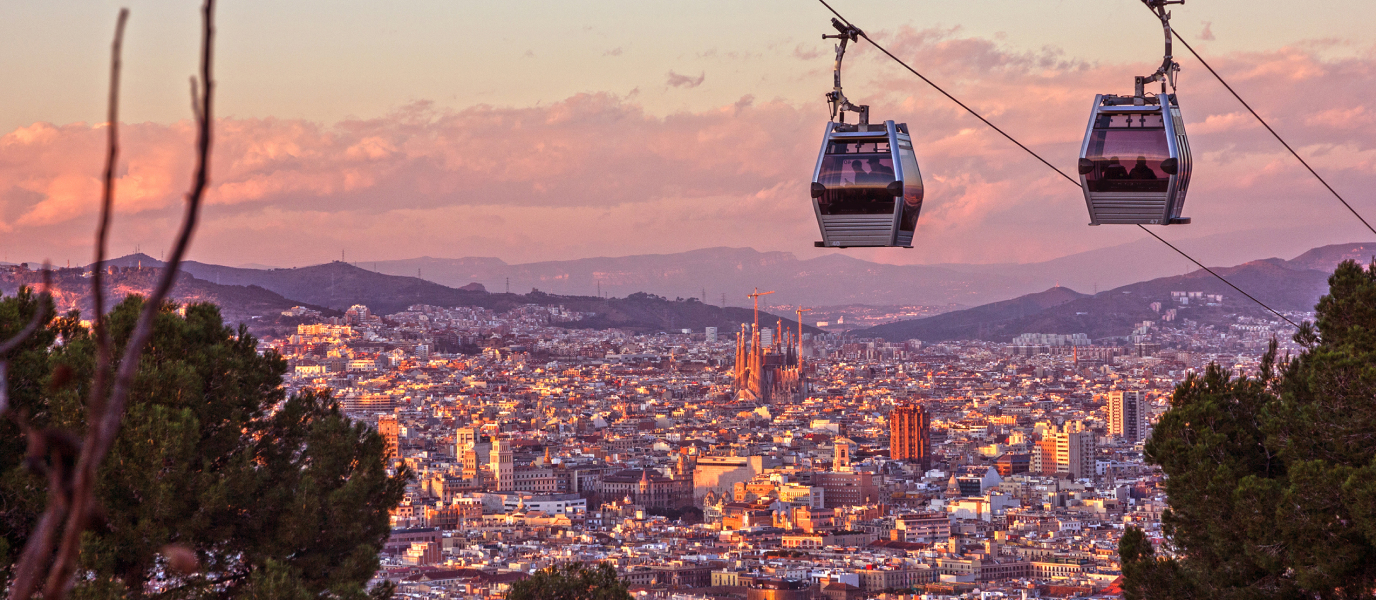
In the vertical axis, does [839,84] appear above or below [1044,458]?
above

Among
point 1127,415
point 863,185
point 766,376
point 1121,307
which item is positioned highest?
point 1121,307

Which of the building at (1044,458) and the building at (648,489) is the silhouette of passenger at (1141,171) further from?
the building at (1044,458)

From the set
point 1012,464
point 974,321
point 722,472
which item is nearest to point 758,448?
point 722,472

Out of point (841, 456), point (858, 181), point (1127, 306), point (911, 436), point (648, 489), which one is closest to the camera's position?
point (858, 181)

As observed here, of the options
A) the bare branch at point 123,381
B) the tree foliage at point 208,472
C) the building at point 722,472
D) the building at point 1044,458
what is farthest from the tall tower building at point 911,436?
the bare branch at point 123,381

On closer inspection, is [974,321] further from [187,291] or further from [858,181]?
[858,181]

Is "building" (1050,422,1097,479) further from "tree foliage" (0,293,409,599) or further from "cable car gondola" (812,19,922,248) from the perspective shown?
"cable car gondola" (812,19,922,248)

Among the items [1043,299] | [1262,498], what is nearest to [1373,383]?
[1262,498]

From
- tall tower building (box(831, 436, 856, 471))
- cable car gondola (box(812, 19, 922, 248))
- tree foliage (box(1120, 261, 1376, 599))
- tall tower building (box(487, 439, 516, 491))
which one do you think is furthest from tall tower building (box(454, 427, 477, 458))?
cable car gondola (box(812, 19, 922, 248))
